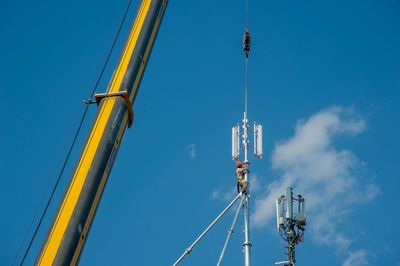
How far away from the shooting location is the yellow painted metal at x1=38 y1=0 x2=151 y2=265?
8406 mm

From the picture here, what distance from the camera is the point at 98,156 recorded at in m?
9.71

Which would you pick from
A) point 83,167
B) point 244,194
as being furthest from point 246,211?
point 83,167

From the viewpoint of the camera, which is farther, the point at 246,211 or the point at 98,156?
the point at 246,211

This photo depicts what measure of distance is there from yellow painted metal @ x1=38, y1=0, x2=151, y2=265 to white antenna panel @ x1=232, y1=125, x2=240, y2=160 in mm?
9880

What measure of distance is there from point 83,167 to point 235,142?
12.7 meters

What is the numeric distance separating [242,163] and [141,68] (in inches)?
383

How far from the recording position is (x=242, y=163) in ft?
67.9

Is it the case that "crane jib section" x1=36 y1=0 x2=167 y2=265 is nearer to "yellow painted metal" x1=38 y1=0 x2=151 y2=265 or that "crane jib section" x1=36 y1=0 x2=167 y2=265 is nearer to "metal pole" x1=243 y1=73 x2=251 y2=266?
"yellow painted metal" x1=38 y1=0 x2=151 y2=265

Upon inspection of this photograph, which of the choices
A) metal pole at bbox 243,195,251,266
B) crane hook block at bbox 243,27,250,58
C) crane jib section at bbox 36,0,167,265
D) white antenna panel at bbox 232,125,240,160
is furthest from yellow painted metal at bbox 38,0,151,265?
crane hook block at bbox 243,27,250,58

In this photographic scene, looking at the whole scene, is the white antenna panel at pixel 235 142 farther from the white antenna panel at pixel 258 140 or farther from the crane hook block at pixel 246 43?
the crane hook block at pixel 246 43

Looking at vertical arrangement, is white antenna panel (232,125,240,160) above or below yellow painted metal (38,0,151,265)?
above

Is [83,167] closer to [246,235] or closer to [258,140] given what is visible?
[246,235]

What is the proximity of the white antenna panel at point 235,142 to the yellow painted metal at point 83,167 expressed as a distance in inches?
389

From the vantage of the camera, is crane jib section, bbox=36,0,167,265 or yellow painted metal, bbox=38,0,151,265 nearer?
yellow painted metal, bbox=38,0,151,265
